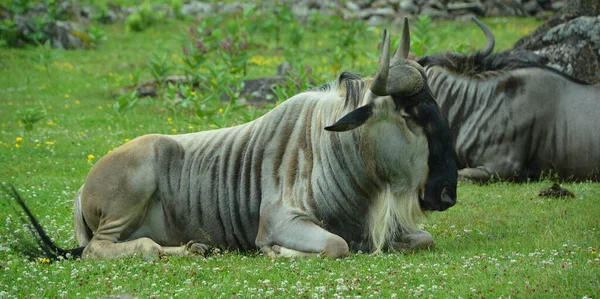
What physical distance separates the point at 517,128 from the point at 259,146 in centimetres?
469

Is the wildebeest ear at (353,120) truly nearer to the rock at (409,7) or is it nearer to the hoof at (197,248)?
the hoof at (197,248)

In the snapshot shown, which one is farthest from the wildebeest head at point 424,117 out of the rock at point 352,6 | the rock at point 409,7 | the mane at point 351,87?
the rock at point 352,6

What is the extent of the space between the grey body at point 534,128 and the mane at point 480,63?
0.09 metres

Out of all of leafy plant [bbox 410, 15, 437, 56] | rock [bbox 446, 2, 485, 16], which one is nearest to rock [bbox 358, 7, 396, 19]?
rock [bbox 446, 2, 485, 16]

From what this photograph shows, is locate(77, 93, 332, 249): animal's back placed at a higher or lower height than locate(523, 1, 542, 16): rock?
higher

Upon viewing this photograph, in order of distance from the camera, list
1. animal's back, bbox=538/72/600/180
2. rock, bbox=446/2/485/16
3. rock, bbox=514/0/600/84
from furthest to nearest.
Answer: rock, bbox=446/2/485/16 → rock, bbox=514/0/600/84 → animal's back, bbox=538/72/600/180

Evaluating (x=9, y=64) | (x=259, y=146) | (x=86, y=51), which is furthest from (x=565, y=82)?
(x=86, y=51)

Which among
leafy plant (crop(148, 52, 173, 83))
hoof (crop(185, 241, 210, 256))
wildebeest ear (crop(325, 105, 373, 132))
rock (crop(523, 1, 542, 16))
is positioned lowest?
rock (crop(523, 1, 542, 16))

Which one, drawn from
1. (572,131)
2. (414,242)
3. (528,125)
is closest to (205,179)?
(414,242)

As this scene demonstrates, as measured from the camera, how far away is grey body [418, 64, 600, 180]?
1127 centimetres

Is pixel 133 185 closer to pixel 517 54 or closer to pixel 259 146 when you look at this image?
pixel 259 146

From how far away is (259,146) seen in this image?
26.1 feet

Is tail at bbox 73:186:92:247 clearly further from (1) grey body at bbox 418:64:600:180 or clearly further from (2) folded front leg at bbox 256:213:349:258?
(1) grey body at bbox 418:64:600:180

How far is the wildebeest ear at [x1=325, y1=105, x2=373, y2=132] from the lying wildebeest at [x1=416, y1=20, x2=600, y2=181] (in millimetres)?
4519
